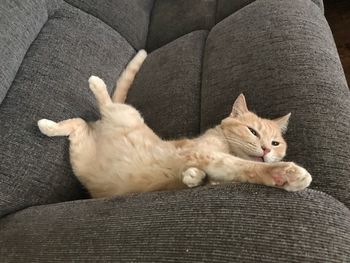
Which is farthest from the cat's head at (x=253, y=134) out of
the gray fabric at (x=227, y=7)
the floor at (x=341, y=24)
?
the floor at (x=341, y=24)

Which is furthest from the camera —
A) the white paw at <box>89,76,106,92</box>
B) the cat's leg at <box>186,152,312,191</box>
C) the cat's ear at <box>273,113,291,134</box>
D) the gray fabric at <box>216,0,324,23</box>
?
the gray fabric at <box>216,0,324,23</box>

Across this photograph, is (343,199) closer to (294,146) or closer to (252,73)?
(294,146)

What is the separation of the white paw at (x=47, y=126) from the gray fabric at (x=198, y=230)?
0.34m

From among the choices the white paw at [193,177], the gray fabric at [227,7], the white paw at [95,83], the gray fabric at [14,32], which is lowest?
the white paw at [193,177]

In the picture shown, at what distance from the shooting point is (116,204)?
3.26 feet

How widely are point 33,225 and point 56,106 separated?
47 cm

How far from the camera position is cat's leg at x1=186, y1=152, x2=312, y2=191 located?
85cm

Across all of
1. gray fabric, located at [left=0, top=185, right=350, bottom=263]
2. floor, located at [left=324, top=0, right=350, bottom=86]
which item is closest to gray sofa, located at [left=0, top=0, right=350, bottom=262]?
gray fabric, located at [left=0, top=185, right=350, bottom=263]

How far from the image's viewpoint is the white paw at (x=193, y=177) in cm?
104

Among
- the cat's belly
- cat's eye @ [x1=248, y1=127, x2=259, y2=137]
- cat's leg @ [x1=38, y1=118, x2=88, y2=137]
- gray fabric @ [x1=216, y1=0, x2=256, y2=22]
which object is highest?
gray fabric @ [x1=216, y1=0, x2=256, y2=22]

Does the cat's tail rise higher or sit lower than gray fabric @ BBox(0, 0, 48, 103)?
lower

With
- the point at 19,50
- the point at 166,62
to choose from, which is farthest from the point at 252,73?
the point at 19,50

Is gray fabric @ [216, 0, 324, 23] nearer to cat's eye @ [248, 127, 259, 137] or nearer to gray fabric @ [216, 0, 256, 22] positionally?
gray fabric @ [216, 0, 256, 22]

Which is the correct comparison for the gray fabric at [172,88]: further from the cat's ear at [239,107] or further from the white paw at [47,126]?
the white paw at [47,126]
